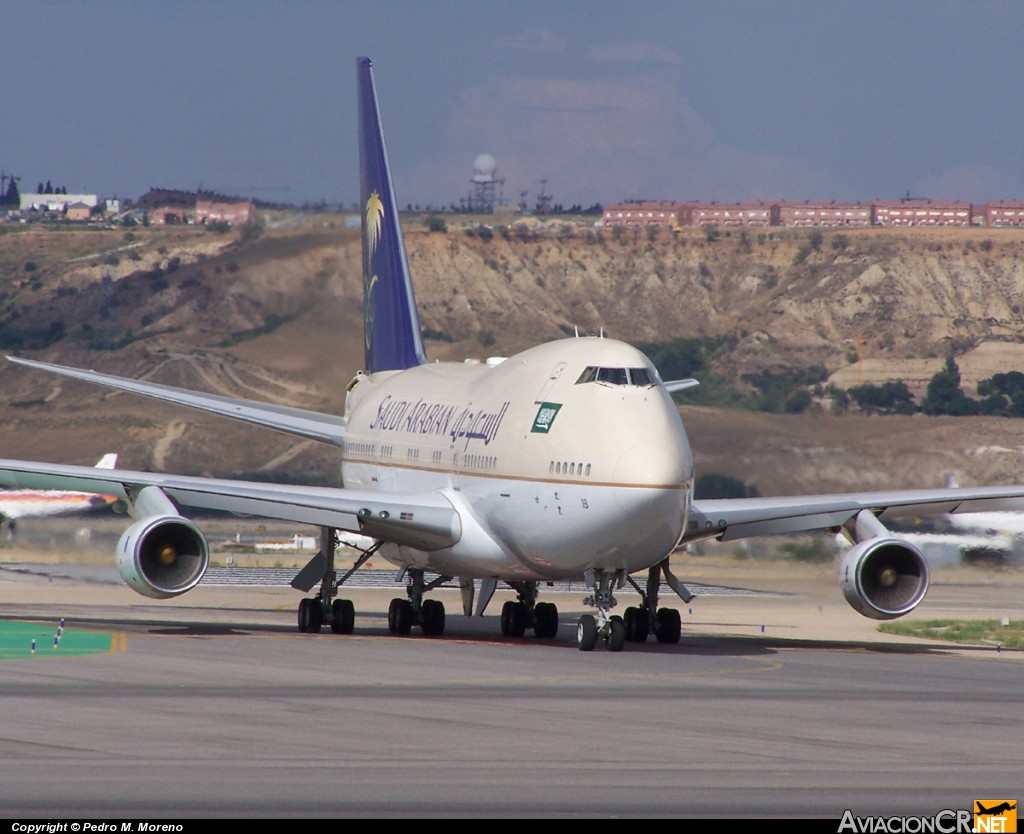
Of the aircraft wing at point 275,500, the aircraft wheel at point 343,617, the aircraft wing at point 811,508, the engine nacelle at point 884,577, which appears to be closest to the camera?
the engine nacelle at point 884,577

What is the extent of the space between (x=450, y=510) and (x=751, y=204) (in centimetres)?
12261

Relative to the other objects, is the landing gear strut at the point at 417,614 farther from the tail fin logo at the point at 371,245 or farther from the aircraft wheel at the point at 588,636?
the tail fin logo at the point at 371,245

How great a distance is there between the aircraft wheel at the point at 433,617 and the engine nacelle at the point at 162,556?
5.26 metres

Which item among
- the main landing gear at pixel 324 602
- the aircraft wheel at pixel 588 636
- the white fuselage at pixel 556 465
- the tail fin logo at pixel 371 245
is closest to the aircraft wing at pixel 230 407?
the tail fin logo at pixel 371 245

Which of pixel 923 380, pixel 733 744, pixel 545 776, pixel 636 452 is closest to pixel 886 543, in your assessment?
pixel 636 452

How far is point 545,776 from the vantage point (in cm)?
1520

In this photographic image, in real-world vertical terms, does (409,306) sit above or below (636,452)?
above

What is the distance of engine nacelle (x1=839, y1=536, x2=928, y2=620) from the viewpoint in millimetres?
29594

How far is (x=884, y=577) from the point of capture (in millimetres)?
29891

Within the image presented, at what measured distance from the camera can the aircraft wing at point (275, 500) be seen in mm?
29734

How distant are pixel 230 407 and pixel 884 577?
13981 mm

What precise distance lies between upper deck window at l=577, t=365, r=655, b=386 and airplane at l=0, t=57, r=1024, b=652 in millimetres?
26

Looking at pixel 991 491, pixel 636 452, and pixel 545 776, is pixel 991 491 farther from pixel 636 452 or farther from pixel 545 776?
pixel 545 776

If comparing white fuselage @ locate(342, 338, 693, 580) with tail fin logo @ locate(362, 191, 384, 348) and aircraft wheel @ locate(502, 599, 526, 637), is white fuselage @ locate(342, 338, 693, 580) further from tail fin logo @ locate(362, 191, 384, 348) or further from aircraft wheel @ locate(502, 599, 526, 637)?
tail fin logo @ locate(362, 191, 384, 348)
